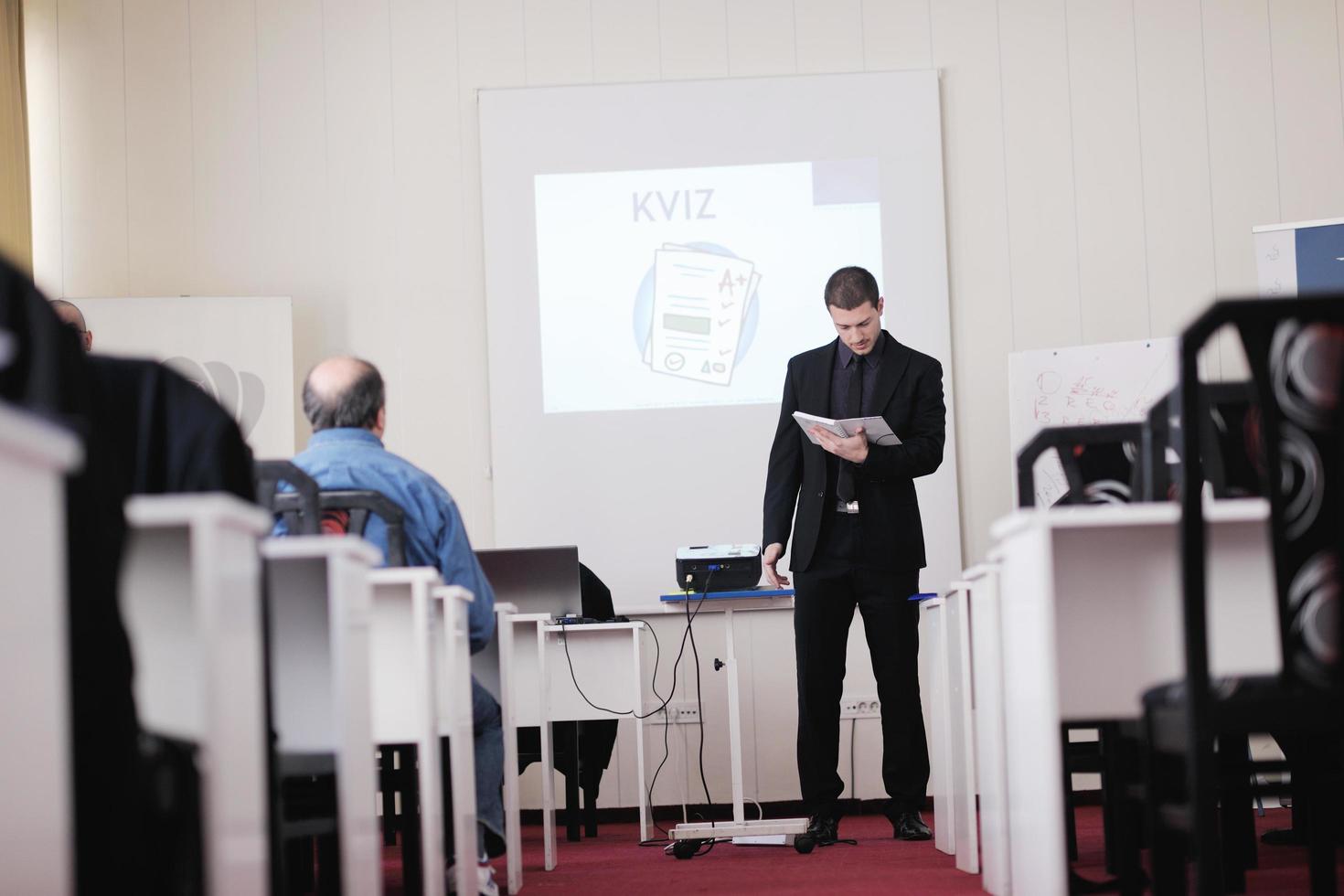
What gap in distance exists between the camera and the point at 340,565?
2.02 m

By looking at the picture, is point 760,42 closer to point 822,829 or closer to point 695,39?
point 695,39

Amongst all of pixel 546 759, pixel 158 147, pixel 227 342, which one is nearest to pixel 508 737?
pixel 546 759

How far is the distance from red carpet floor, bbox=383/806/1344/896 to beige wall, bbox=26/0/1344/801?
201cm

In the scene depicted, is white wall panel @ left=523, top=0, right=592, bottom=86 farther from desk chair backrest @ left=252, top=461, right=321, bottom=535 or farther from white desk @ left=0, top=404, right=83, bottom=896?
white desk @ left=0, top=404, right=83, bottom=896

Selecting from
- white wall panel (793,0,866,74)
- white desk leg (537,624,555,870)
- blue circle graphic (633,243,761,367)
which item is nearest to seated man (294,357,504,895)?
white desk leg (537,624,555,870)

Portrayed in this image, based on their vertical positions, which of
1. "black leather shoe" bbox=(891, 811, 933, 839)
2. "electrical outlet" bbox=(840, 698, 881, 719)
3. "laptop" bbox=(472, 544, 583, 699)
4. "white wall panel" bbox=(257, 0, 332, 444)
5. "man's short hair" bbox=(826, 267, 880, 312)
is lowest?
"black leather shoe" bbox=(891, 811, 933, 839)

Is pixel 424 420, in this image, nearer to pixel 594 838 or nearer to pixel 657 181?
pixel 657 181

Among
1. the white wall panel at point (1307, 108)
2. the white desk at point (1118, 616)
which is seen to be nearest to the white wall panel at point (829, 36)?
the white wall panel at point (1307, 108)

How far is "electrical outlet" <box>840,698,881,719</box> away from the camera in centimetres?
578

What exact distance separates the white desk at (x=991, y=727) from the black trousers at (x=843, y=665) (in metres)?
1.00

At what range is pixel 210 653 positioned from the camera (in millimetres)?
1532

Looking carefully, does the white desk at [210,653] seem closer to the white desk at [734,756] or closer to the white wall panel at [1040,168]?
the white desk at [734,756]

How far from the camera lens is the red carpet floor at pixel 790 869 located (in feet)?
11.7

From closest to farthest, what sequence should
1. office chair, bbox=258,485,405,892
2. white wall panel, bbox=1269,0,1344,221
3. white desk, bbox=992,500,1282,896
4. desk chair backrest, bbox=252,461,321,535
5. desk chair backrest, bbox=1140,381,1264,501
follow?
white desk, bbox=992,500,1282,896 < office chair, bbox=258,485,405,892 < desk chair backrest, bbox=1140,381,1264,501 < desk chair backrest, bbox=252,461,321,535 < white wall panel, bbox=1269,0,1344,221
